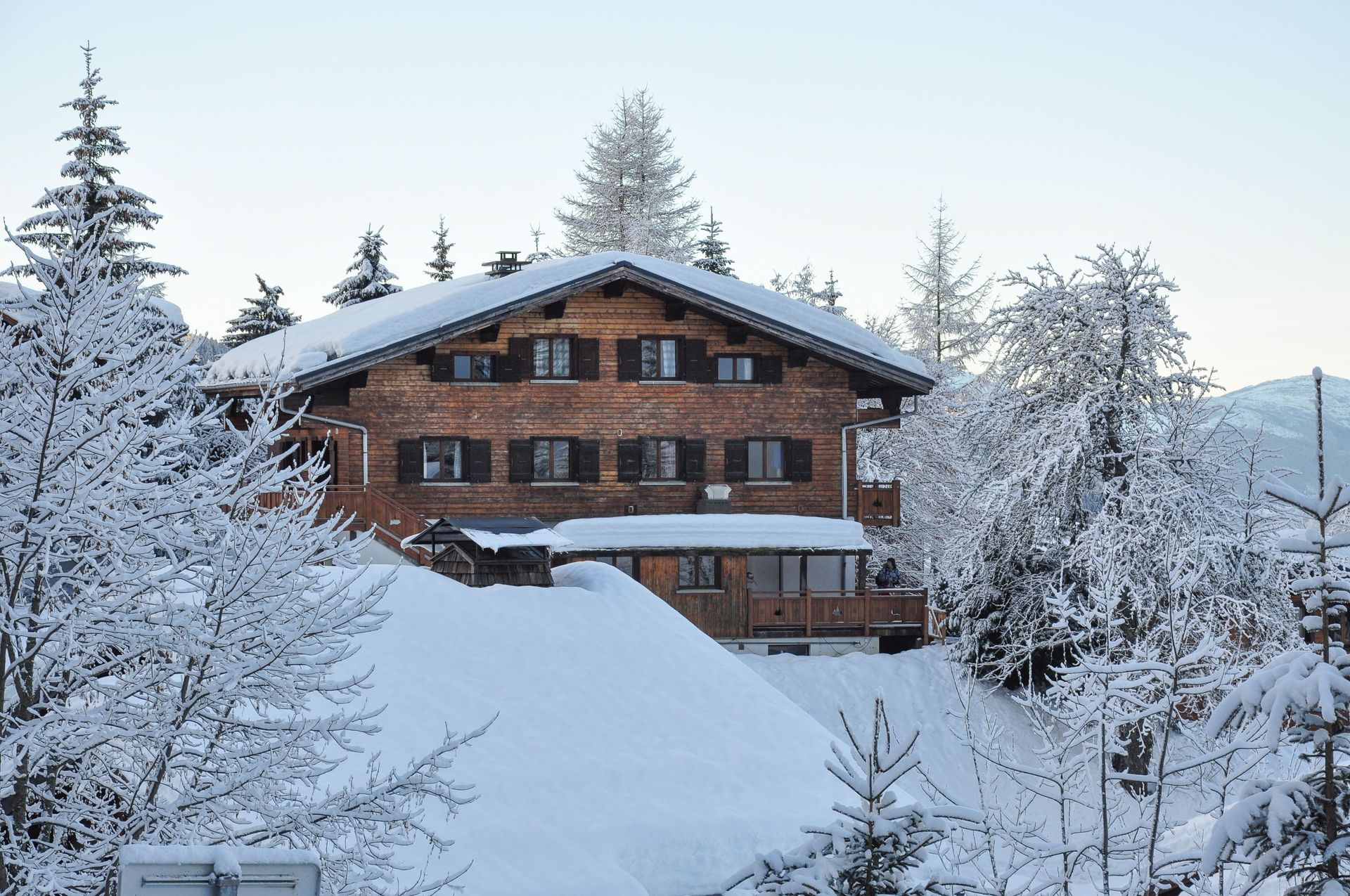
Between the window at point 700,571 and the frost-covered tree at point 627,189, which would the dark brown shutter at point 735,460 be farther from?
the frost-covered tree at point 627,189

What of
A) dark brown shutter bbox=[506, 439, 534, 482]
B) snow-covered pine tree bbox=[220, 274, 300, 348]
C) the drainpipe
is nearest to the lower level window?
dark brown shutter bbox=[506, 439, 534, 482]

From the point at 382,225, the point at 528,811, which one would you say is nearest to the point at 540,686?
the point at 528,811

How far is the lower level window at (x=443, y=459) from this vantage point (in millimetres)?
29344

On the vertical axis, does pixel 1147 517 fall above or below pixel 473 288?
below

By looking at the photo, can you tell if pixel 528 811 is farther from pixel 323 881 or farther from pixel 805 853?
pixel 805 853

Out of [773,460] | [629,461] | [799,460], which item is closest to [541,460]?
[629,461]

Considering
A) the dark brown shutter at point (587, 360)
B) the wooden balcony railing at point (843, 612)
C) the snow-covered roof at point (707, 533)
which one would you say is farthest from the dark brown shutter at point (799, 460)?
the dark brown shutter at point (587, 360)

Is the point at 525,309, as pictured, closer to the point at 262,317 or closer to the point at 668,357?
the point at 668,357

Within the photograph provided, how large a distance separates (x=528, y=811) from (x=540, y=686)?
320cm

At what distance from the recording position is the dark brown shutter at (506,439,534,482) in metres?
29.8

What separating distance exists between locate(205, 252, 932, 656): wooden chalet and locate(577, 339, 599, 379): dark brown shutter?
1.4 inches

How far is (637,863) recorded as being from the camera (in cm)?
1397

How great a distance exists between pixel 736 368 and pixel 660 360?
5.93ft

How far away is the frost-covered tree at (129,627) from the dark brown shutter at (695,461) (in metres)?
21.1
